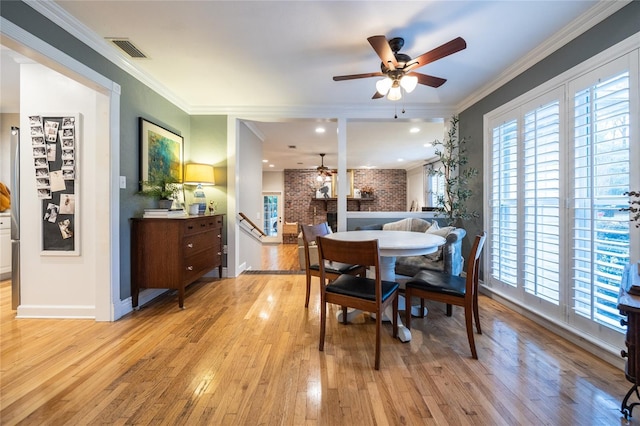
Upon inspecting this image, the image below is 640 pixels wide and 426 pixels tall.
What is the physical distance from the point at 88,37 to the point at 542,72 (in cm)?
399

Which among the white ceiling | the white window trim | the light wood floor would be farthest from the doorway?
the white window trim

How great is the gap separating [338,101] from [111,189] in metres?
2.89

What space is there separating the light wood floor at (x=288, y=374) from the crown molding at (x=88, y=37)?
245cm

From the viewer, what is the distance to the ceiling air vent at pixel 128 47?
7.94 ft

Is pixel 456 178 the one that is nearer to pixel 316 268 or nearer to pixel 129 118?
pixel 316 268

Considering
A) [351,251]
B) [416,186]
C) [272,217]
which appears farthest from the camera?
[272,217]

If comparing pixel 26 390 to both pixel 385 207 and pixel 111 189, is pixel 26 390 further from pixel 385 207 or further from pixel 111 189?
pixel 385 207

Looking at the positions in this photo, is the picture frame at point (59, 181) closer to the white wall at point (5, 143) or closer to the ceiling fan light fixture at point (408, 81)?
the white wall at point (5, 143)

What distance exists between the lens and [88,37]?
230 cm

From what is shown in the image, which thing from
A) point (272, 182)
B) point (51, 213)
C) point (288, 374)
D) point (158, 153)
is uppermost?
point (272, 182)

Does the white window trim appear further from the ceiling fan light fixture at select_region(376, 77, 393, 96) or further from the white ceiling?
the ceiling fan light fixture at select_region(376, 77, 393, 96)

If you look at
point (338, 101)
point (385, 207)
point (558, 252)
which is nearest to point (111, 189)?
point (338, 101)

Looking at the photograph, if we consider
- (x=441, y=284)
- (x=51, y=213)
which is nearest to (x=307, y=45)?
(x=441, y=284)

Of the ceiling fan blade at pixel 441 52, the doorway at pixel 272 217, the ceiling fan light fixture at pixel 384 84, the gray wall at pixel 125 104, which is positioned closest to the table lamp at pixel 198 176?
the gray wall at pixel 125 104
